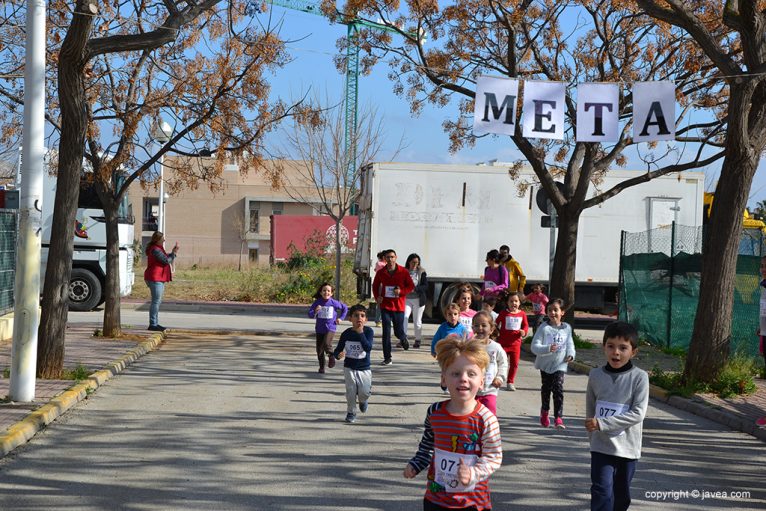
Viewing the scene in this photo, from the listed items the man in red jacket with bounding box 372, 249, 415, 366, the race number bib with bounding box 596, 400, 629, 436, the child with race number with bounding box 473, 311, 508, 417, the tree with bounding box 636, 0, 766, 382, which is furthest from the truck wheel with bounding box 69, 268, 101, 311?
the race number bib with bounding box 596, 400, 629, 436

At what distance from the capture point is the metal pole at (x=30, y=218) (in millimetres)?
10141

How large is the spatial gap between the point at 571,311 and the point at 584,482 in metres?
12.0

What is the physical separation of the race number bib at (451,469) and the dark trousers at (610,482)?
5.39ft

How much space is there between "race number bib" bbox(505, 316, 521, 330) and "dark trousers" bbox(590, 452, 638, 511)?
597 cm

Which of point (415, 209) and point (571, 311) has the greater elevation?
point (415, 209)

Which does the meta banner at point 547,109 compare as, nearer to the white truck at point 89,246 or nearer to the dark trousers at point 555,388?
the dark trousers at point 555,388

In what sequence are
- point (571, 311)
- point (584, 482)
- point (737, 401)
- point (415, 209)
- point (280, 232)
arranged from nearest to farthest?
point (584, 482) < point (737, 401) < point (571, 311) < point (415, 209) < point (280, 232)

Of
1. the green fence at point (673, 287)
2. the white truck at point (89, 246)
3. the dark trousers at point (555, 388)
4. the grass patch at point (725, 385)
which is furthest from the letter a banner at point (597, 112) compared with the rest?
the white truck at point (89, 246)

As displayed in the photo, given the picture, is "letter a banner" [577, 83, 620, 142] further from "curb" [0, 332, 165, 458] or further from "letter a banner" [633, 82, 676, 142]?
"curb" [0, 332, 165, 458]

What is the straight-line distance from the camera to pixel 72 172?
39.5ft

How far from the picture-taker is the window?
6303cm

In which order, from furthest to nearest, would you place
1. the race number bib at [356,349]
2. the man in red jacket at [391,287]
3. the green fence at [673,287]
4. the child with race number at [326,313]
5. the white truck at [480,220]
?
the white truck at [480,220]
the man in red jacket at [391,287]
the green fence at [673,287]
the child with race number at [326,313]
the race number bib at [356,349]

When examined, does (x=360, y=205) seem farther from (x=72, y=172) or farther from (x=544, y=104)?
(x=72, y=172)

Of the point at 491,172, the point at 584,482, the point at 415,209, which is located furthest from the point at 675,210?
the point at 584,482
